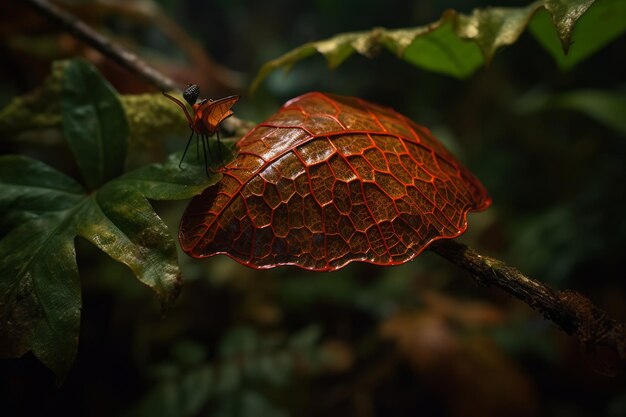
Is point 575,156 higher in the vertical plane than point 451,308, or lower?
higher

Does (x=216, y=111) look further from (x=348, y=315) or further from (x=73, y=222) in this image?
(x=348, y=315)

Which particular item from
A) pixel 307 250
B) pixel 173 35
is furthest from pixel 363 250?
pixel 173 35

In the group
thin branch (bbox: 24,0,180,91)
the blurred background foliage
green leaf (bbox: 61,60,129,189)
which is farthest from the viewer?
the blurred background foliage

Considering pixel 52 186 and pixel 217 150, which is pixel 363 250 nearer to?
pixel 217 150

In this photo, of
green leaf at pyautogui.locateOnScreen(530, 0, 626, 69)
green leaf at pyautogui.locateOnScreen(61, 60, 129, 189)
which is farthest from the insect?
green leaf at pyautogui.locateOnScreen(530, 0, 626, 69)

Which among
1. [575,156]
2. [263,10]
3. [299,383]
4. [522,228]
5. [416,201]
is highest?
[416,201]

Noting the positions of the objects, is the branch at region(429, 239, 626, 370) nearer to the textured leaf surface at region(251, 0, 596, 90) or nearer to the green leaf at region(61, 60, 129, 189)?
the textured leaf surface at region(251, 0, 596, 90)
